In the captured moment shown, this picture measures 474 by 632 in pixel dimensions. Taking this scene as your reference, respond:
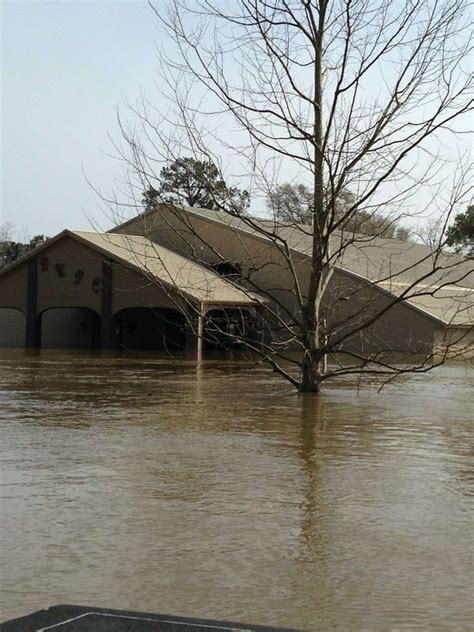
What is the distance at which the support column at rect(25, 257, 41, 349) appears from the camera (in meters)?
31.6

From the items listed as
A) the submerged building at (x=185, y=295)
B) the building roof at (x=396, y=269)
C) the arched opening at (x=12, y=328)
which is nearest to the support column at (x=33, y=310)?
the submerged building at (x=185, y=295)

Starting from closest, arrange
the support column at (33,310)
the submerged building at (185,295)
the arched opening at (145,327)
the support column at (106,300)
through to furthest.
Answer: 1. the submerged building at (185,295)
2. the support column at (106,300)
3. the support column at (33,310)
4. the arched opening at (145,327)

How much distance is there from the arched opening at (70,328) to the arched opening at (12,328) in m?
1.17

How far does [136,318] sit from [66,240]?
5025 mm

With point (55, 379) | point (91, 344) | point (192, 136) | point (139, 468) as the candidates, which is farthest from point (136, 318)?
point (139, 468)

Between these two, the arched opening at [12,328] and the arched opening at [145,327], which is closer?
the arched opening at [145,327]

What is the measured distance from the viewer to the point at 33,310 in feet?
104

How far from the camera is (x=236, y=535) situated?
5965 mm

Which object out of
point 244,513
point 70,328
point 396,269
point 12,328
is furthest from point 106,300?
point 244,513

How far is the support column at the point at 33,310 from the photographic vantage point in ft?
104

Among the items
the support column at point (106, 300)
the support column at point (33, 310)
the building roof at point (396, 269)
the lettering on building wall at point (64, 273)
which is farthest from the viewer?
the support column at point (33, 310)

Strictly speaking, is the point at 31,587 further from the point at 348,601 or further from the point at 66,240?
the point at 66,240

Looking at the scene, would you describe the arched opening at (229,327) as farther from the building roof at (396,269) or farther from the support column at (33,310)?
the support column at (33,310)

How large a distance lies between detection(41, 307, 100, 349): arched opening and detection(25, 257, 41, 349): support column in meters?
2.72
